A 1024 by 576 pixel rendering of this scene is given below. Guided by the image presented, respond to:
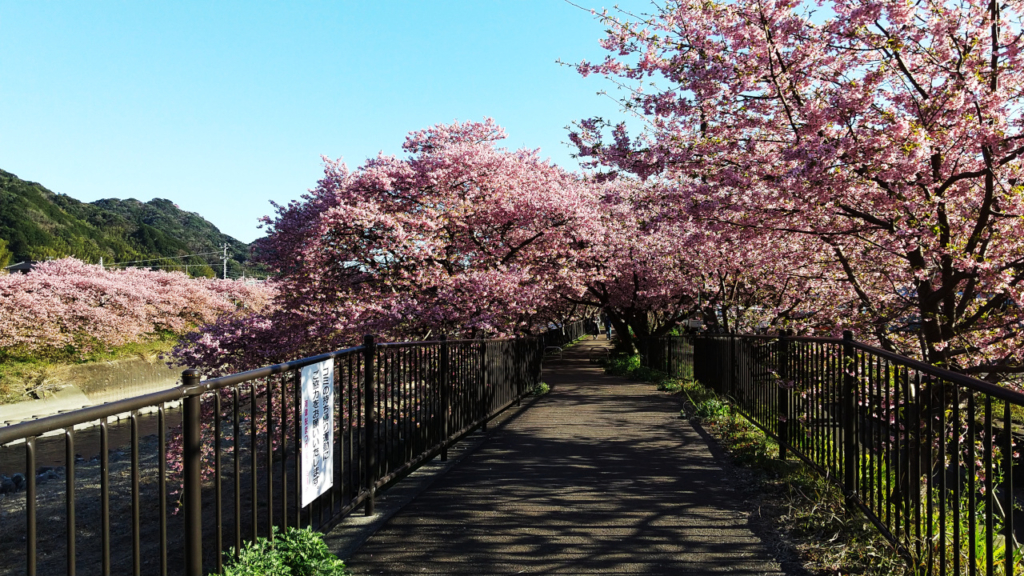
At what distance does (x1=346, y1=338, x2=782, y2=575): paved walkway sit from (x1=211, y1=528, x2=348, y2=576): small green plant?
53 centimetres

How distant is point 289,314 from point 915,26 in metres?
10.4

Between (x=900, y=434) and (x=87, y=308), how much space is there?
36201 mm

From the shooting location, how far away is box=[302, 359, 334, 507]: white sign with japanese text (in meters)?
3.66

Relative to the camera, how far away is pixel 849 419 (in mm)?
4555

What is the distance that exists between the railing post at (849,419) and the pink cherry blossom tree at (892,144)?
104 centimetres

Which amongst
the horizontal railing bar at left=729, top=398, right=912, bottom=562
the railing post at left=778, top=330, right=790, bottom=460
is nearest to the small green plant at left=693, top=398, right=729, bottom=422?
the horizontal railing bar at left=729, top=398, right=912, bottom=562

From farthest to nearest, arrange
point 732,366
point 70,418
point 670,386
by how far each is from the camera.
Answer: point 670,386, point 732,366, point 70,418

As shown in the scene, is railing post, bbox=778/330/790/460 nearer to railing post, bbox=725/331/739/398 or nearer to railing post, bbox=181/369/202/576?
railing post, bbox=725/331/739/398

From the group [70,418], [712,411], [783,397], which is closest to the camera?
[70,418]

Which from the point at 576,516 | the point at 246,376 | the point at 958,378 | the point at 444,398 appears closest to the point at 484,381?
the point at 444,398

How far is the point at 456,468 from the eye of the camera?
6.34 meters

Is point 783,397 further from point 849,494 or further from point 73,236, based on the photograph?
point 73,236

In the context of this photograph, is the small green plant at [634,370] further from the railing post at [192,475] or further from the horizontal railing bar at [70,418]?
the horizontal railing bar at [70,418]

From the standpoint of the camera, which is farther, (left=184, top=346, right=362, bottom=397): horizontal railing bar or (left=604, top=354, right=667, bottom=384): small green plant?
(left=604, top=354, right=667, bottom=384): small green plant
